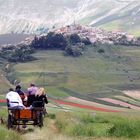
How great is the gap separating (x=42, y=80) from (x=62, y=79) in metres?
8.38

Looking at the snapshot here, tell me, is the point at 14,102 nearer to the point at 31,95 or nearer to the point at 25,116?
the point at 25,116

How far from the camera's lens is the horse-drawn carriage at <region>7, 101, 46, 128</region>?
22203 mm

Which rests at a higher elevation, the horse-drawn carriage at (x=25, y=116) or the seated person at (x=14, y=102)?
the seated person at (x=14, y=102)

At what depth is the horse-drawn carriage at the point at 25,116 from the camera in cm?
2220

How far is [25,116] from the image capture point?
22.3 meters

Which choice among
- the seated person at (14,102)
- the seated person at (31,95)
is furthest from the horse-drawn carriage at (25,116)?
the seated person at (31,95)

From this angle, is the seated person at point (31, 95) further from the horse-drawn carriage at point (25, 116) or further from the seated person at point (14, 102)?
the seated person at point (14, 102)

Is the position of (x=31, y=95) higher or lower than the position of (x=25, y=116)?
higher

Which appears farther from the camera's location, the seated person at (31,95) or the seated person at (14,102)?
the seated person at (31,95)

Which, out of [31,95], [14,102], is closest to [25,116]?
[14,102]

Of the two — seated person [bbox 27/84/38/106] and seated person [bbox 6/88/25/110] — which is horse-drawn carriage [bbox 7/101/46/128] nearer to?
seated person [bbox 6/88/25/110]

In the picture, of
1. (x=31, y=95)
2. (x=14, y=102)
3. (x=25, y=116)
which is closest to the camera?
(x=25, y=116)

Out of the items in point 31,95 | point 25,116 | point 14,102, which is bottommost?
point 25,116

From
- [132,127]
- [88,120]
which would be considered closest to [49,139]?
[132,127]
